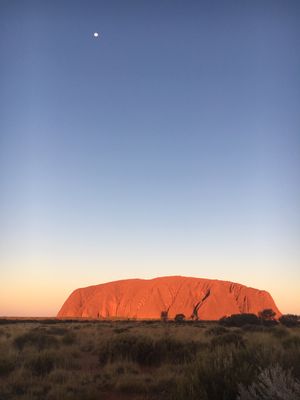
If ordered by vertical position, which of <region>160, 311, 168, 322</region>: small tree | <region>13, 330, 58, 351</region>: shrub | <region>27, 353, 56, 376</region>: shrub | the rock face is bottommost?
<region>27, 353, 56, 376</region>: shrub

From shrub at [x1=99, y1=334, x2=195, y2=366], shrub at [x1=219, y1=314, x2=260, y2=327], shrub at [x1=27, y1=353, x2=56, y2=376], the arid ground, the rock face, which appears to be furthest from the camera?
the rock face

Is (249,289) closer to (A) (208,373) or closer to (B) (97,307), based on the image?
(B) (97,307)

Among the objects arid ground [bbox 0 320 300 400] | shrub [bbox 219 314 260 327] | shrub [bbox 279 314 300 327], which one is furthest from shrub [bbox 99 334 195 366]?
shrub [bbox 279 314 300 327]

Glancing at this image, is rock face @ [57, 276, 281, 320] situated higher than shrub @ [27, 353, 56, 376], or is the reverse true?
rock face @ [57, 276, 281, 320]

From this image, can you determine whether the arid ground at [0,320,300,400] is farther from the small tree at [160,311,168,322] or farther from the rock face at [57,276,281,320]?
the rock face at [57,276,281,320]

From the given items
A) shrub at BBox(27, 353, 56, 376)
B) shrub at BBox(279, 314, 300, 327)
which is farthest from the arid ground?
shrub at BBox(279, 314, 300, 327)

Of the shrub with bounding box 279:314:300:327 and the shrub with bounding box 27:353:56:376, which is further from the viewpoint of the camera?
the shrub with bounding box 279:314:300:327

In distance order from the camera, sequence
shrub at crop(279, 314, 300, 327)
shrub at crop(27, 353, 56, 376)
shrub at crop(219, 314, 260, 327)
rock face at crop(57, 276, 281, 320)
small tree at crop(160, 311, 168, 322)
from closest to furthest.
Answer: shrub at crop(27, 353, 56, 376), shrub at crop(219, 314, 260, 327), shrub at crop(279, 314, 300, 327), small tree at crop(160, 311, 168, 322), rock face at crop(57, 276, 281, 320)

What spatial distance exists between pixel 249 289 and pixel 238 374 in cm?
11759

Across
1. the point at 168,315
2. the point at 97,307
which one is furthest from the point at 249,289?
the point at 97,307

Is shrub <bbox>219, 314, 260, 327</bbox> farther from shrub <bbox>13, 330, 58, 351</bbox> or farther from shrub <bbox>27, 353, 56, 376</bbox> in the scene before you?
shrub <bbox>27, 353, 56, 376</bbox>

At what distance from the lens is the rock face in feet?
361

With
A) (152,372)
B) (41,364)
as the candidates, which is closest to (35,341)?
(41,364)

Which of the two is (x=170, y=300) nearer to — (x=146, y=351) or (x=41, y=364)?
(x=146, y=351)
